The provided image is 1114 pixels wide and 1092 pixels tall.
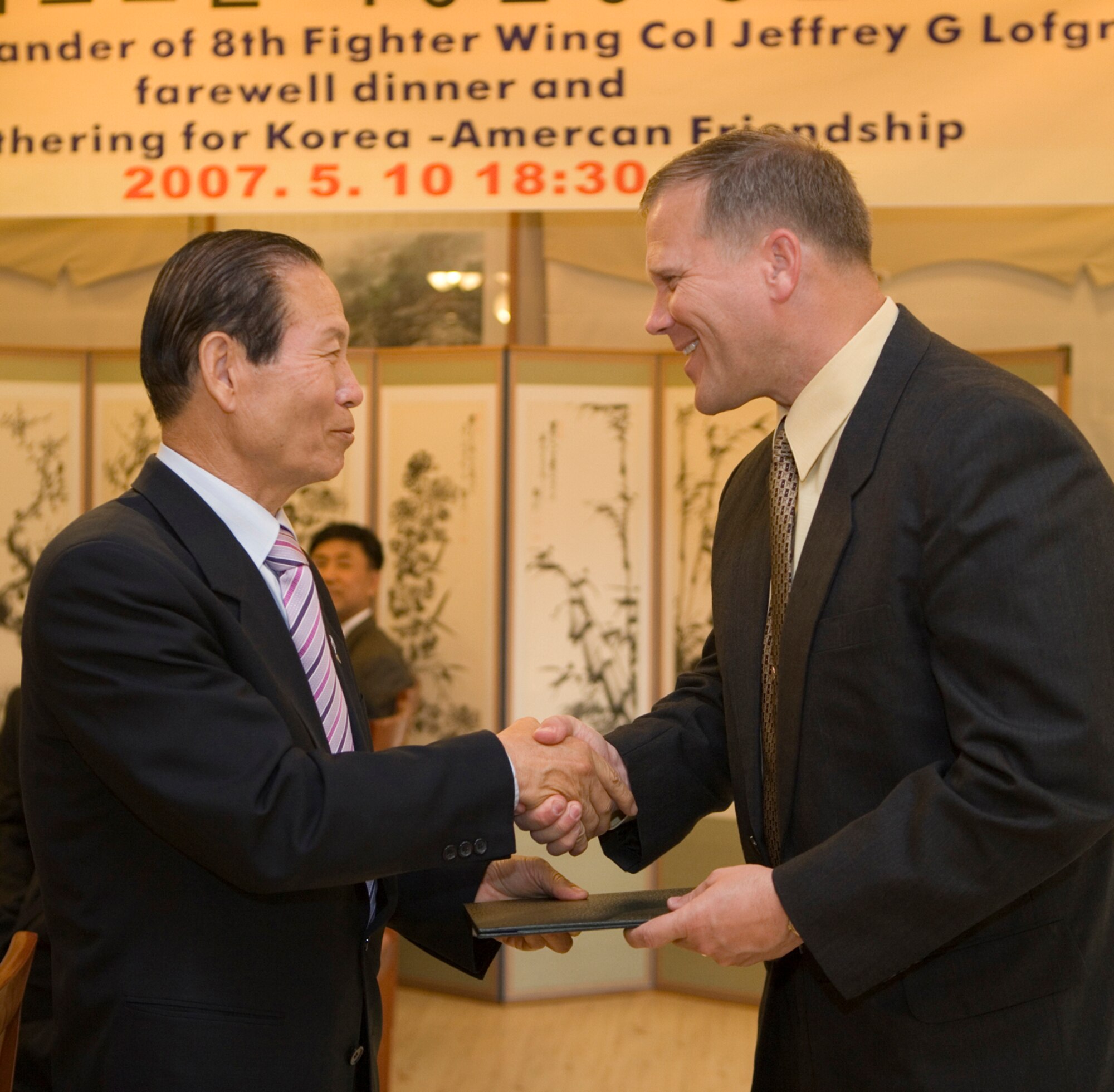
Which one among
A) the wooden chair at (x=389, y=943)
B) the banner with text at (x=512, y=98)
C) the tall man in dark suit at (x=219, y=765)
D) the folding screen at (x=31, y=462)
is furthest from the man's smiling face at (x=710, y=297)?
the folding screen at (x=31, y=462)

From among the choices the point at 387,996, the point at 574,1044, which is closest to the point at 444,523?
the point at 574,1044

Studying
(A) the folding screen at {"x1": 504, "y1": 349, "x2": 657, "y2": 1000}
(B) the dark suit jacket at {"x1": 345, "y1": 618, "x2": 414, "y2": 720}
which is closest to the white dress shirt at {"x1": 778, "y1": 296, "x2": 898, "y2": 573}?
(A) the folding screen at {"x1": 504, "y1": 349, "x2": 657, "y2": 1000}

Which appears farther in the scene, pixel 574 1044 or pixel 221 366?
pixel 574 1044

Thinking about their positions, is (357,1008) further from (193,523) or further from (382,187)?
(382,187)

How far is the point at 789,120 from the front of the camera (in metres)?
3.25

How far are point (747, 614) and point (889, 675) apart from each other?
381 mm

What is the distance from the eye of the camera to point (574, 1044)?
5.01 metres

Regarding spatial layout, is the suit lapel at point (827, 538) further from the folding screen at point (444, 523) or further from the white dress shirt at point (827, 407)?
the folding screen at point (444, 523)

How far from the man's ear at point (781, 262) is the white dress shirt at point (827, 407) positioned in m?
0.13

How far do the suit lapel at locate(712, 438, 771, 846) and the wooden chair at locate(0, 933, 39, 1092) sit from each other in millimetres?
1140

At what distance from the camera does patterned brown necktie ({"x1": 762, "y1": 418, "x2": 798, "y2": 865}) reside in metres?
2.02

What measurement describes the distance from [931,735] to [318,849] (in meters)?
0.86

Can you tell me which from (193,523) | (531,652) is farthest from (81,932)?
(531,652)

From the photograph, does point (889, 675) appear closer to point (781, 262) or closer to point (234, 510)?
point (781, 262)
